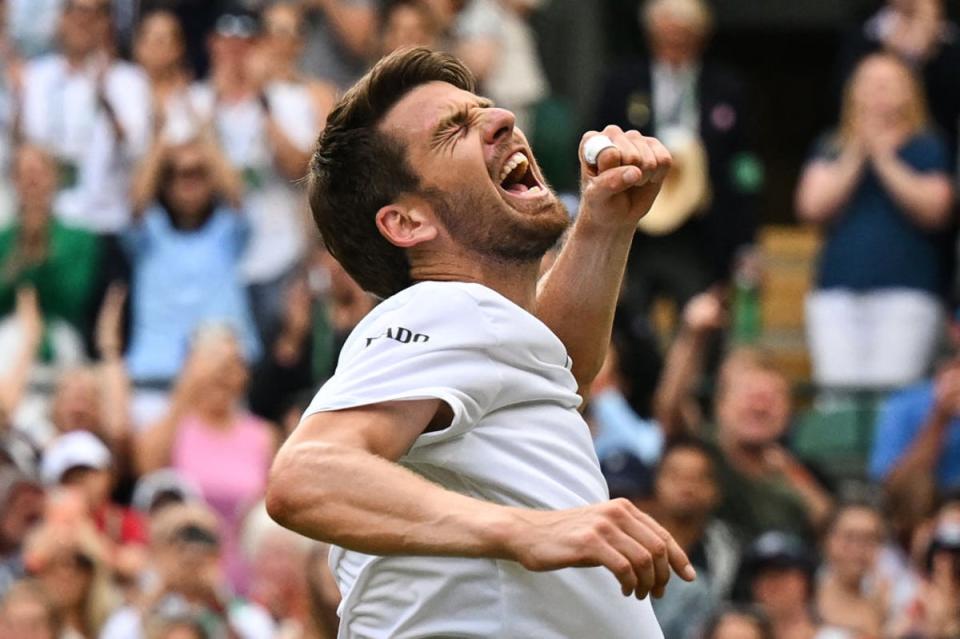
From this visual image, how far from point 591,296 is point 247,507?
472 cm

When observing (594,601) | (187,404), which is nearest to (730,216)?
(187,404)

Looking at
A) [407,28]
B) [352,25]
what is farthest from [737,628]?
[352,25]

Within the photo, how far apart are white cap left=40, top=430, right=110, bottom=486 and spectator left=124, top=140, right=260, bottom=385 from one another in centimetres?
134

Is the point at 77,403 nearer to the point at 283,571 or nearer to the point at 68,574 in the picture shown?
the point at 68,574

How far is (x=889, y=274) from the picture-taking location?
360 inches

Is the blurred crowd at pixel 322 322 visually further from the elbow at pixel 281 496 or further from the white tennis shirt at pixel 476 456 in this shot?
the elbow at pixel 281 496

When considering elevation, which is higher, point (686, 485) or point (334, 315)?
point (686, 485)

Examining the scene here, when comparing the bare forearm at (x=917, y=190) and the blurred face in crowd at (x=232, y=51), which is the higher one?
the bare forearm at (x=917, y=190)

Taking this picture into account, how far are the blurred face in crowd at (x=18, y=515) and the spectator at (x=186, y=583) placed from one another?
51 centimetres

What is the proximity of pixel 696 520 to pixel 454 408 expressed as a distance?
15.7 ft

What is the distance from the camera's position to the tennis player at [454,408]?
3.02m

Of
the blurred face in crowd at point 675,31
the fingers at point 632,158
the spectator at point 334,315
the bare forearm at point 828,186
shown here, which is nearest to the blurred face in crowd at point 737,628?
the spectator at point 334,315

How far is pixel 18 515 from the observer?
7836mm

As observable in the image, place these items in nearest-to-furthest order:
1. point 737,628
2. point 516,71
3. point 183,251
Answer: point 737,628 < point 183,251 < point 516,71
